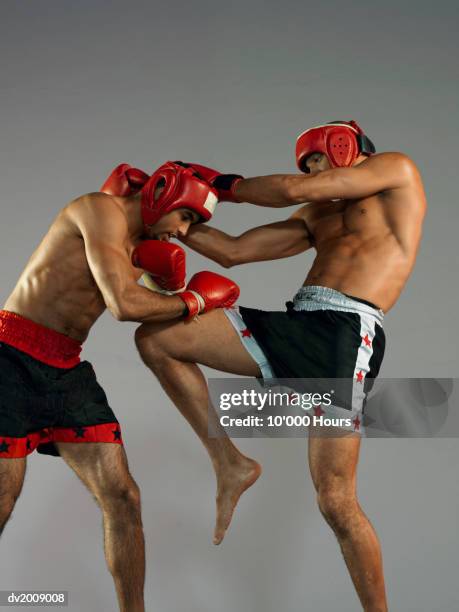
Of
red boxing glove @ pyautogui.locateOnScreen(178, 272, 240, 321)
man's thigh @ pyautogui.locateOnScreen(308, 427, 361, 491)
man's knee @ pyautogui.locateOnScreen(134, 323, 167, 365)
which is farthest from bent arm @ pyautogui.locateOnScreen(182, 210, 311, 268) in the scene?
man's thigh @ pyautogui.locateOnScreen(308, 427, 361, 491)

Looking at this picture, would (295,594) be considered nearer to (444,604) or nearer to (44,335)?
(444,604)

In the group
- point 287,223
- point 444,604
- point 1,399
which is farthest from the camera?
point 444,604

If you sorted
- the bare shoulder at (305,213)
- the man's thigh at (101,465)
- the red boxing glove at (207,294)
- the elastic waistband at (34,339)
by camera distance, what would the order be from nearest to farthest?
the red boxing glove at (207,294)
the elastic waistband at (34,339)
the man's thigh at (101,465)
the bare shoulder at (305,213)

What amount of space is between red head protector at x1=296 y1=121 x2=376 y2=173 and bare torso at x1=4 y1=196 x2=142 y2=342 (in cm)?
78

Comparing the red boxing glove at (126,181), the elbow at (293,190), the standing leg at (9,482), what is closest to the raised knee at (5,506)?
Result: the standing leg at (9,482)

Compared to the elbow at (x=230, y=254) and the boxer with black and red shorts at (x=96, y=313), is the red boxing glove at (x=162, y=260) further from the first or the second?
the elbow at (x=230, y=254)

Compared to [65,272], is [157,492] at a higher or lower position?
lower

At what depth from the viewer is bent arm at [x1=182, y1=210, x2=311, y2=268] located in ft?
12.1

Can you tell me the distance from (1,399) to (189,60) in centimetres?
272

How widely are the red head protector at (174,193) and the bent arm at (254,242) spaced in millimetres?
328

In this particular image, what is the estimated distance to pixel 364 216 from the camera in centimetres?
339

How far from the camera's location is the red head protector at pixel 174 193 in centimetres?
331

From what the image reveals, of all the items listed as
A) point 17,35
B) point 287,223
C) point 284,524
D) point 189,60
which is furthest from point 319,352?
point 17,35

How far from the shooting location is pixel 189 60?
17.2 feet
